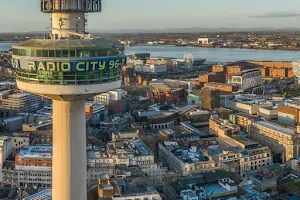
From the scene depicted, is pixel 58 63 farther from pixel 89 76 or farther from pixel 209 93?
pixel 209 93

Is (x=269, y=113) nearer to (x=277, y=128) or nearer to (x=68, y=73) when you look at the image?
(x=277, y=128)

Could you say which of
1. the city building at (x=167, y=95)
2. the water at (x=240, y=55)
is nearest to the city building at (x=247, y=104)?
the city building at (x=167, y=95)

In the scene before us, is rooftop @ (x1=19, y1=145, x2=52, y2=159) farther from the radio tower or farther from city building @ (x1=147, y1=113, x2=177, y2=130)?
the radio tower

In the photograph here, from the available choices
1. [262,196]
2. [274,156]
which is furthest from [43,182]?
[274,156]

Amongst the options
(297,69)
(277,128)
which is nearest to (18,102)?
(277,128)

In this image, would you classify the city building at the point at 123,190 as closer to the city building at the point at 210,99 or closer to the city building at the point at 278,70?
the city building at the point at 210,99

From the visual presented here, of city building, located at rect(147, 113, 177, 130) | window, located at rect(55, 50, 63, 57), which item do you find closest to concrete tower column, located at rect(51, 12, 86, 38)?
window, located at rect(55, 50, 63, 57)

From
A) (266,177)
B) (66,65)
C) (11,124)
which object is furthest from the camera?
(11,124)
